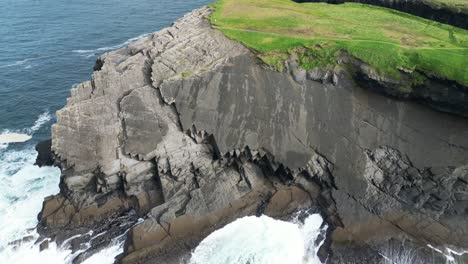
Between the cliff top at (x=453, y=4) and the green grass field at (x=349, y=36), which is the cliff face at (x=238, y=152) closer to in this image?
the green grass field at (x=349, y=36)

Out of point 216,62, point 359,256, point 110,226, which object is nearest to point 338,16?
point 216,62

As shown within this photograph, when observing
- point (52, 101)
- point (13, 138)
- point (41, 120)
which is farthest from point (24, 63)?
point (13, 138)

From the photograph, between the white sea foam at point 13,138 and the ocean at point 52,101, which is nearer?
the ocean at point 52,101

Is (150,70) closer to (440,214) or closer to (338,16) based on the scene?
(338,16)

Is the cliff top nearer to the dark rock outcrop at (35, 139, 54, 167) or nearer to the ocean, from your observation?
the ocean

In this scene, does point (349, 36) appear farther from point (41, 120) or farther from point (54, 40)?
point (54, 40)

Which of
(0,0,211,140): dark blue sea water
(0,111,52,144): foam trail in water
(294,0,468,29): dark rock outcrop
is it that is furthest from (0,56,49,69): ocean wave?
(294,0,468,29): dark rock outcrop

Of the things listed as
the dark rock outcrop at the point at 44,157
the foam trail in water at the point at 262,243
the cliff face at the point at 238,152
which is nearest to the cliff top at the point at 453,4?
the cliff face at the point at 238,152
